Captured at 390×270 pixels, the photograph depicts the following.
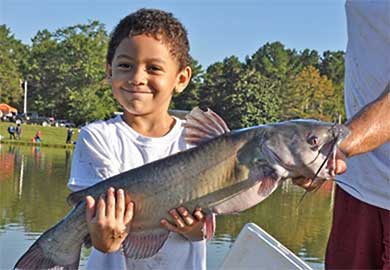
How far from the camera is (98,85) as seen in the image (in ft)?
206

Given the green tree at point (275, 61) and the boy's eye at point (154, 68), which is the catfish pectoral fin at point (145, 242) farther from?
the green tree at point (275, 61)

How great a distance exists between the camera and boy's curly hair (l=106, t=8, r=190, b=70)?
2.97 m

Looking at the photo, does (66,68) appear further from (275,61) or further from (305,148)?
(305,148)

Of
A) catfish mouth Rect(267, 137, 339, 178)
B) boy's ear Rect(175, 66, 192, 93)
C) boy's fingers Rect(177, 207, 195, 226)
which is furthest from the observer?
boy's ear Rect(175, 66, 192, 93)

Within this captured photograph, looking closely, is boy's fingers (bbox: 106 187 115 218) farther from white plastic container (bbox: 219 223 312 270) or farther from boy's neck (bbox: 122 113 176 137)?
white plastic container (bbox: 219 223 312 270)

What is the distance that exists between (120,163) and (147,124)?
23 cm

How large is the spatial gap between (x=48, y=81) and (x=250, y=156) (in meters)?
66.5

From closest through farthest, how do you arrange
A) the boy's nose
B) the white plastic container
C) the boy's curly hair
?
the boy's nose
the boy's curly hair
the white plastic container

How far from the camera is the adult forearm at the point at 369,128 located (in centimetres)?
241

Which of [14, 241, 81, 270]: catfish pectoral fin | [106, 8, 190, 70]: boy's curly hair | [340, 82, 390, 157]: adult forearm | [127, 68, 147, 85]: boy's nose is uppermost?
→ [106, 8, 190, 70]: boy's curly hair

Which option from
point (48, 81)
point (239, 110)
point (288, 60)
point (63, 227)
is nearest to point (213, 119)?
point (63, 227)

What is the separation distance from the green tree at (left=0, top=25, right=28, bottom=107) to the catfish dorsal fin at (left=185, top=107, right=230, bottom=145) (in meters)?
68.1

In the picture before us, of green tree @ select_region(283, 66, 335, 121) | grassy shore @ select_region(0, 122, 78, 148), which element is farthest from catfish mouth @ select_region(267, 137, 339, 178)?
green tree @ select_region(283, 66, 335, 121)

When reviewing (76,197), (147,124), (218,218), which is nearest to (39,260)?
(76,197)
